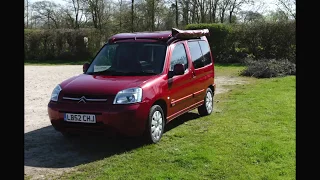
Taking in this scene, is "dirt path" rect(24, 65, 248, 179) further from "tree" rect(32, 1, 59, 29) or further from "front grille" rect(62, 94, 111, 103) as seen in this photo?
"tree" rect(32, 1, 59, 29)

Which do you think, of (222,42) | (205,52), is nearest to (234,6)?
(222,42)

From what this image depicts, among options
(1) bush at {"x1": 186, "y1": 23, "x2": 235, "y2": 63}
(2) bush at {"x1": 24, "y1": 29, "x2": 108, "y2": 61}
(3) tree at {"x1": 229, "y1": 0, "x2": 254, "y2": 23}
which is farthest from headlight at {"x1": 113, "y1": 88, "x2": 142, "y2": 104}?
(3) tree at {"x1": 229, "y1": 0, "x2": 254, "y2": 23}

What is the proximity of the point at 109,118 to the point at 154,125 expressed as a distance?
37.3 inches

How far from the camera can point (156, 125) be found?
625 cm

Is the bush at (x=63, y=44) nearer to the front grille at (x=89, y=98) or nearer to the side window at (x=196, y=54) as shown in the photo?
the side window at (x=196, y=54)

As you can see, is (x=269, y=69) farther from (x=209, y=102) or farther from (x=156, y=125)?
(x=156, y=125)

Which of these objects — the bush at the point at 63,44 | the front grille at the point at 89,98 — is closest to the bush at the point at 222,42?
the bush at the point at 63,44

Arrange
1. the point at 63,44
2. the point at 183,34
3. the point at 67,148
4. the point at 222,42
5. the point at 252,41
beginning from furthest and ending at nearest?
the point at 63,44 → the point at 222,42 → the point at 252,41 → the point at 183,34 → the point at 67,148

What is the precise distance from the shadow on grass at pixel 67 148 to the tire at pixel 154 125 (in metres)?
0.22

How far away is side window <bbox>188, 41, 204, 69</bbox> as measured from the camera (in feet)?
25.7

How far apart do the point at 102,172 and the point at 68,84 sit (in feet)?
6.13
